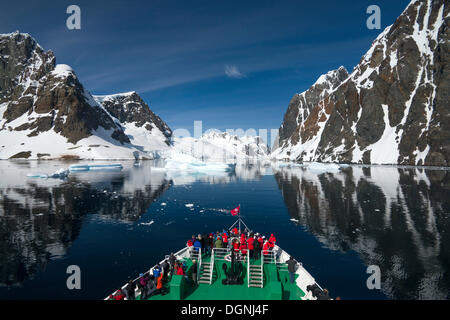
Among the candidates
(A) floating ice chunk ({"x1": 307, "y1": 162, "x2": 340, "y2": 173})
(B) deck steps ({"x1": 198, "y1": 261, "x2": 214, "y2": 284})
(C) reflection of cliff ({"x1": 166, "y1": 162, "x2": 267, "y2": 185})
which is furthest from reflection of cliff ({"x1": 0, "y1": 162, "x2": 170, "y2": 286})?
(A) floating ice chunk ({"x1": 307, "y1": 162, "x2": 340, "y2": 173})

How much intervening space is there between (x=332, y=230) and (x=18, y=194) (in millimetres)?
60384

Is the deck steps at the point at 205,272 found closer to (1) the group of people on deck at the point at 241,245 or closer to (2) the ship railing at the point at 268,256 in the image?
(1) the group of people on deck at the point at 241,245

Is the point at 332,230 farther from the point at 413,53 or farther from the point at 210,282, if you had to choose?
the point at 413,53

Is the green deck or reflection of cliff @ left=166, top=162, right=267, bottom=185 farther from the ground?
reflection of cliff @ left=166, top=162, right=267, bottom=185

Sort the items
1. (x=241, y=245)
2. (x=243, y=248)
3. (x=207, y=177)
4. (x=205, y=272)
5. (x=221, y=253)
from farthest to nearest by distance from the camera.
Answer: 1. (x=207, y=177)
2. (x=221, y=253)
3. (x=241, y=245)
4. (x=243, y=248)
5. (x=205, y=272)

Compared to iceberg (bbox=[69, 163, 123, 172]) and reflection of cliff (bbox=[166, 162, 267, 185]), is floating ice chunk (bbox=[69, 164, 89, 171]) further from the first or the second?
reflection of cliff (bbox=[166, 162, 267, 185])

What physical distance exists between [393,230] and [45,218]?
45.8 metres

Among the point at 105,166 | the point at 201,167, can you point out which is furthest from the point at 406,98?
the point at 105,166

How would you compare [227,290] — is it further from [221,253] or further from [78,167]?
[78,167]

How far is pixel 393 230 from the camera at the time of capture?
106 feet

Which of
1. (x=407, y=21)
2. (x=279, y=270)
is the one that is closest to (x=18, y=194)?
(x=279, y=270)

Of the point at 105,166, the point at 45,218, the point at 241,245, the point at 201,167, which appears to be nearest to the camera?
the point at 241,245

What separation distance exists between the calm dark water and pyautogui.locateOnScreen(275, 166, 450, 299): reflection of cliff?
0.11 meters

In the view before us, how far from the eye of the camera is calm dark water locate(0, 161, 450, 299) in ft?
66.7
